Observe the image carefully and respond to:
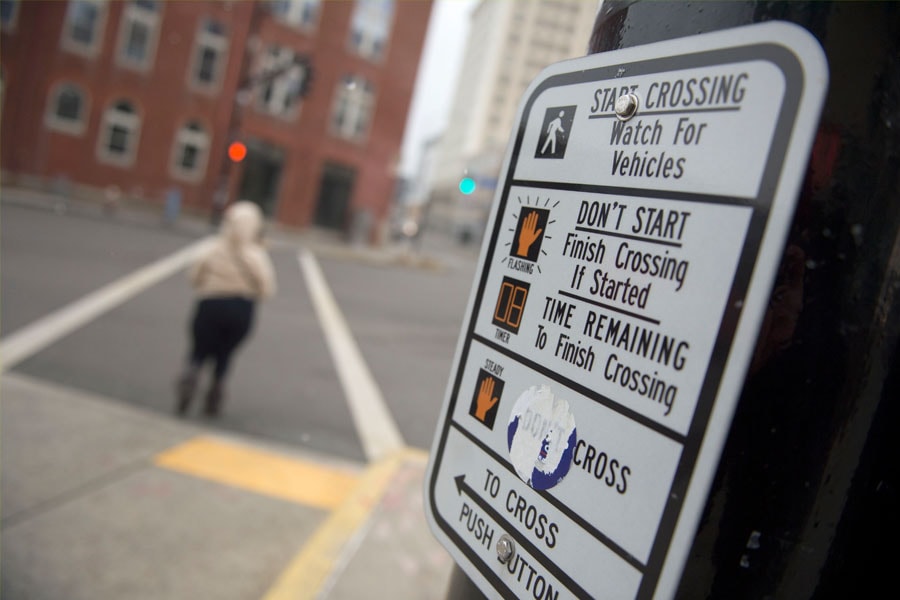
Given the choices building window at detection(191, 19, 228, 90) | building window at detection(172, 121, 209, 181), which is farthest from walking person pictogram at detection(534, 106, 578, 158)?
building window at detection(172, 121, 209, 181)

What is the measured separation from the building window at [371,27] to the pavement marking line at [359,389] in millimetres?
17839

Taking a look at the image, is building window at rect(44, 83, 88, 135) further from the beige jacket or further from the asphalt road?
the beige jacket

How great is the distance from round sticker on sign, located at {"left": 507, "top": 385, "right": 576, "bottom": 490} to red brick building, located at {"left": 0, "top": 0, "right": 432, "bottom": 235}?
20.7 meters

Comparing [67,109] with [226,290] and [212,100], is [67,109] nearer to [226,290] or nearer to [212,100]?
[212,100]

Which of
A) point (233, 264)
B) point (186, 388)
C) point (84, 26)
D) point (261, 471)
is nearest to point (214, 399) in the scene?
point (186, 388)

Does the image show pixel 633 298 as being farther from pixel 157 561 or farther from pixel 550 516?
pixel 157 561

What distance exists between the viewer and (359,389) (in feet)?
25.3

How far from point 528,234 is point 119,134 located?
1099 inches

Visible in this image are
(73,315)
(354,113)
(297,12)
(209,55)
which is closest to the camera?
(73,315)

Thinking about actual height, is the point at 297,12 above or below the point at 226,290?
above

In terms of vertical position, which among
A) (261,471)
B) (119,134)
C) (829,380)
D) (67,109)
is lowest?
(261,471)

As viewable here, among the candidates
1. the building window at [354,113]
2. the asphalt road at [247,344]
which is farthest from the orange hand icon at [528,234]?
the building window at [354,113]

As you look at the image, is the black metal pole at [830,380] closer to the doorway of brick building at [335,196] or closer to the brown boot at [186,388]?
the brown boot at [186,388]

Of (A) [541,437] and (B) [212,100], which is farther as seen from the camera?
(B) [212,100]
